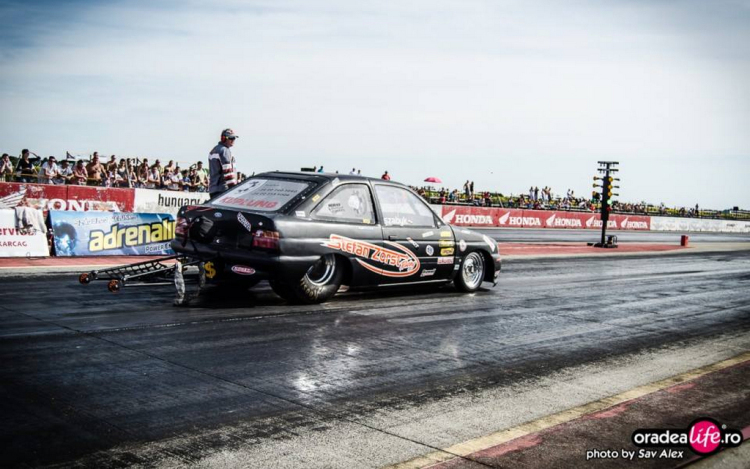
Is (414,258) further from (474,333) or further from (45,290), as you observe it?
(45,290)

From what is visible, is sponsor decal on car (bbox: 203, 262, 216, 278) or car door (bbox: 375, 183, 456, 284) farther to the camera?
car door (bbox: 375, 183, 456, 284)

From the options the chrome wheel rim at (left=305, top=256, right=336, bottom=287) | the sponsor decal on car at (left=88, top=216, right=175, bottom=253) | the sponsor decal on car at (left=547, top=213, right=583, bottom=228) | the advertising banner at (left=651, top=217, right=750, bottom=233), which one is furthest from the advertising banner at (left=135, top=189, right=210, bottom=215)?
the advertising banner at (left=651, top=217, right=750, bottom=233)

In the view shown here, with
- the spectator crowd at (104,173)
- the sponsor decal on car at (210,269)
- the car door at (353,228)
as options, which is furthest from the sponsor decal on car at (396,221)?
the spectator crowd at (104,173)

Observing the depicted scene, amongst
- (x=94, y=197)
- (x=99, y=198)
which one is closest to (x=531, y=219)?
(x=99, y=198)

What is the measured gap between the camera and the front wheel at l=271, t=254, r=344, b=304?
28.9 feet

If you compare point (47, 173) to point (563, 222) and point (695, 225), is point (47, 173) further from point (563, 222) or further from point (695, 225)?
point (695, 225)

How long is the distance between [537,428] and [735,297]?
10.0 meters

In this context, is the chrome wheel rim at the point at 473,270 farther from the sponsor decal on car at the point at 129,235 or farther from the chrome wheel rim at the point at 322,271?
A: the sponsor decal on car at the point at 129,235

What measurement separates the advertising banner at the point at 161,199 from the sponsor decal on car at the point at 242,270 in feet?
41.5

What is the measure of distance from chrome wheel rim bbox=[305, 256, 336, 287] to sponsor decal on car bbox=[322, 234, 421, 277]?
0.74ft

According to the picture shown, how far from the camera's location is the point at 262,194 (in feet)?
30.1

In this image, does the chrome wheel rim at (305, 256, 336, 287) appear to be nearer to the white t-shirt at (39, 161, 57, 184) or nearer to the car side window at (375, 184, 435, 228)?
the car side window at (375, 184, 435, 228)

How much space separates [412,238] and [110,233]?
6664 mm

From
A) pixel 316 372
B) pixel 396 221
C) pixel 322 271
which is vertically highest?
pixel 396 221
